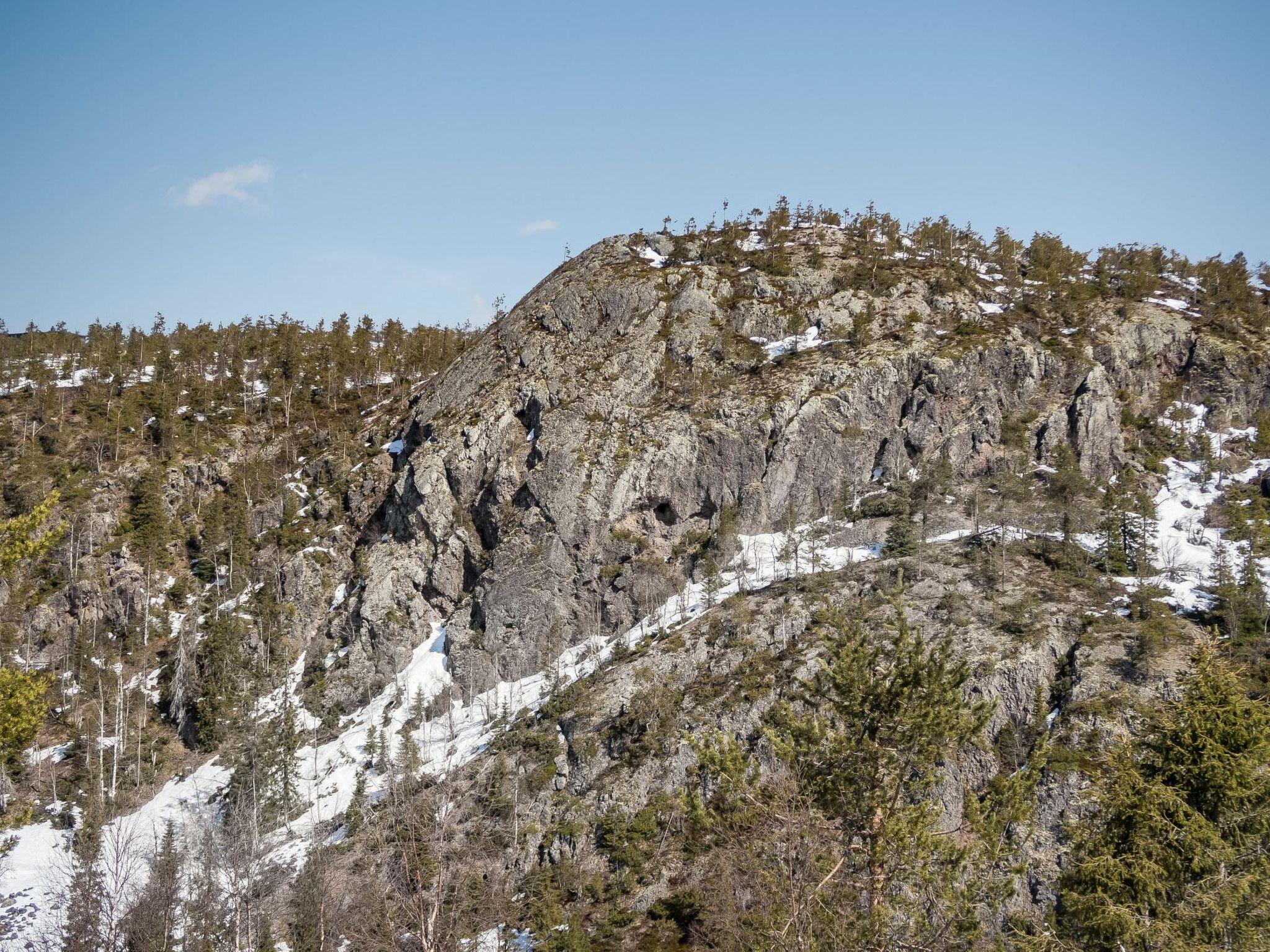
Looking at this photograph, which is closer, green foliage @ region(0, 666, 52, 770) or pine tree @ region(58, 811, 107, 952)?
green foliage @ region(0, 666, 52, 770)

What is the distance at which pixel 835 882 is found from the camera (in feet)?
50.1

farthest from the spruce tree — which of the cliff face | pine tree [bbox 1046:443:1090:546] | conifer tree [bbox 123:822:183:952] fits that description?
conifer tree [bbox 123:822:183:952]

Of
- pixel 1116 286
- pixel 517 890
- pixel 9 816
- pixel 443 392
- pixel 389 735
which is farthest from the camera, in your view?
pixel 1116 286

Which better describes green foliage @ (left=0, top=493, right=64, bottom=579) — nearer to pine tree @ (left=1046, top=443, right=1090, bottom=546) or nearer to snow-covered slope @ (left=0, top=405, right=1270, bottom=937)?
snow-covered slope @ (left=0, top=405, right=1270, bottom=937)

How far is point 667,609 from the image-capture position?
3408 inches

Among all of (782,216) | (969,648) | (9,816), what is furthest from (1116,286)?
(9,816)

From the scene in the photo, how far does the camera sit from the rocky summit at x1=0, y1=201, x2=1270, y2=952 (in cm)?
1700

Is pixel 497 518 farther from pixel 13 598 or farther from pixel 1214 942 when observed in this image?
pixel 1214 942

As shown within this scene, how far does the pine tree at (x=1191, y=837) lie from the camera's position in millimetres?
15461

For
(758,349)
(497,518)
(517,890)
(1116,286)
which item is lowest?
(517,890)

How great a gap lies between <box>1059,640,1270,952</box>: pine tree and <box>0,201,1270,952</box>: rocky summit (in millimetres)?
99

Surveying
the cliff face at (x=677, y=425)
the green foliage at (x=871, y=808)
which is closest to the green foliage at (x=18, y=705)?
the green foliage at (x=871, y=808)

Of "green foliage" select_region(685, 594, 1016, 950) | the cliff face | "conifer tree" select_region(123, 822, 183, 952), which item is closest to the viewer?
"green foliage" select_region(685, 594, 1016, 950)

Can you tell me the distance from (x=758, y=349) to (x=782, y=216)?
4576 centimetres
